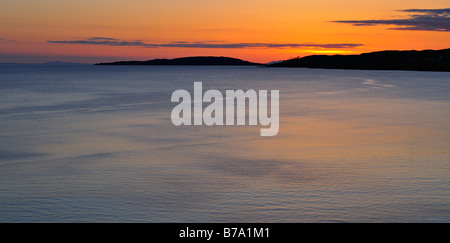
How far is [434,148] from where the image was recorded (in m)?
11.8

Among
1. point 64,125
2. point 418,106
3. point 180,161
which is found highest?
point 418,106

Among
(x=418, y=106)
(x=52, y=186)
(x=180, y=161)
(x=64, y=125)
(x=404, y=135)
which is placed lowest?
(x=52, y=186)

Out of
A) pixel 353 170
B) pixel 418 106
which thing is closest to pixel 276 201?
→ pixel 353 170

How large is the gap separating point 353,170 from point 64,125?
11084mm

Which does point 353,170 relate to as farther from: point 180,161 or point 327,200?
point 180,161

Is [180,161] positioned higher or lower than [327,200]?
higher

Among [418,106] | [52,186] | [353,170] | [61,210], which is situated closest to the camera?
[61,210]
